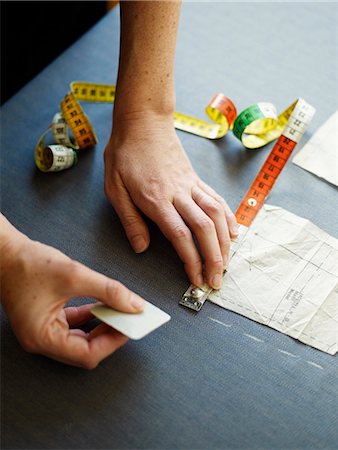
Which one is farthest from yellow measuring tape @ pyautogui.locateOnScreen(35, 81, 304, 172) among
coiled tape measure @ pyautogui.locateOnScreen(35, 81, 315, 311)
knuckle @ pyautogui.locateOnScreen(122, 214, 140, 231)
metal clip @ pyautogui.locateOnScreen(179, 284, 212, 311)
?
metal clip @ pyautogui.locateOnScreen(179, 284, 212, 311)

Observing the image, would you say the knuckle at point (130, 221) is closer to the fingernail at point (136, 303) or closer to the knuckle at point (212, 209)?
the knuckle at point (212, 209)

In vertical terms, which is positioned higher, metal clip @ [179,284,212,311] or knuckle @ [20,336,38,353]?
metal clip @ [179,284,212,311]

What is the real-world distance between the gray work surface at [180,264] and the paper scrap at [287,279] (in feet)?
0.10

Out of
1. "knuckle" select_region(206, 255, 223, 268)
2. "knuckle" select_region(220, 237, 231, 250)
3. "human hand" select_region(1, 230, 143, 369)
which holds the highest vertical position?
"knuckle" select_region(220, 237, 231, 250)

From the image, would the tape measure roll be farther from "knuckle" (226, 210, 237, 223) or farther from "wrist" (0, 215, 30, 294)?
"wrist" (0, 215, 30, 294)

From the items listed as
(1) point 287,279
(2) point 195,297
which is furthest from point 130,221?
(1) point 287,279

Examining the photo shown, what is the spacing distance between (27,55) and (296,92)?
34.6 inches

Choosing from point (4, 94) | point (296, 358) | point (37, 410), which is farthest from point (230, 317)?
point (4, 94)

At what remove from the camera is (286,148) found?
1441 millimetres

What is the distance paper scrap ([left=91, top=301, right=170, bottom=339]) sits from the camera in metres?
1.01

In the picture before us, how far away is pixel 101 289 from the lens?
100 centimetres

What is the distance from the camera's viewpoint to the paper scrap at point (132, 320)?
3.30 ft

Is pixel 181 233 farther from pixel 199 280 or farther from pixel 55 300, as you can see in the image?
pixel 55 300

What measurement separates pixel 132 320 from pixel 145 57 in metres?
0.66
